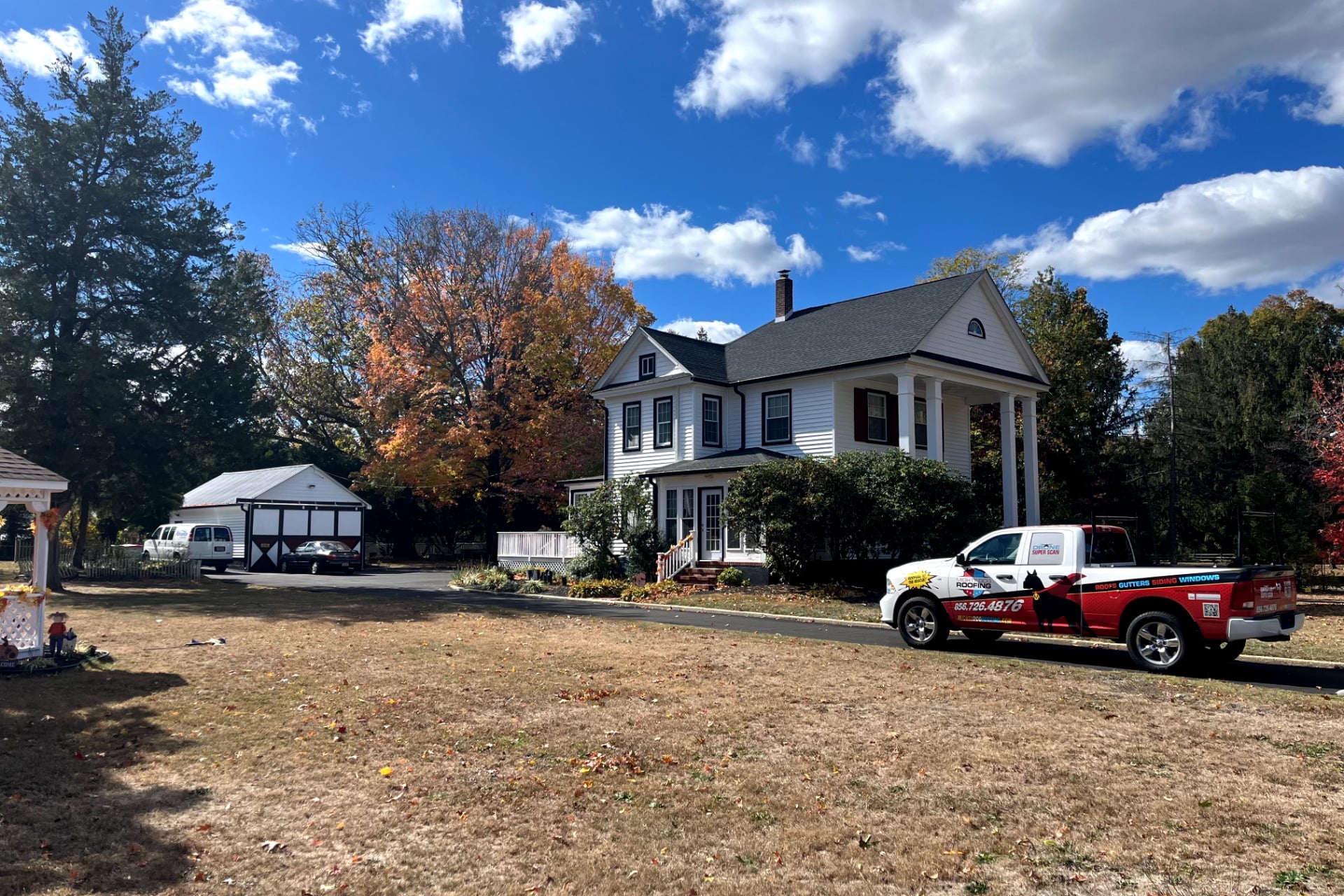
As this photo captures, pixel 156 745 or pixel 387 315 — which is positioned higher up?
pixel 387 315

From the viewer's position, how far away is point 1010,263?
143 feet

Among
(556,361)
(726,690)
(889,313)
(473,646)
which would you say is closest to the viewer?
(726,690)

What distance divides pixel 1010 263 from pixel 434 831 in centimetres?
4368

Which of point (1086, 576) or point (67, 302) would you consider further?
point (67, 302)

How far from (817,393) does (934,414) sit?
3.53m

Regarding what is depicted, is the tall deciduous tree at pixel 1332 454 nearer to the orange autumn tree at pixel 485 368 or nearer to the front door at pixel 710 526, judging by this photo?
the front door at pixel 710 526

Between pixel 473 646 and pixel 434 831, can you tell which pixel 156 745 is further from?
pixel 473 646

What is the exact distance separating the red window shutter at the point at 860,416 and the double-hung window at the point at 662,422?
20.8 feet

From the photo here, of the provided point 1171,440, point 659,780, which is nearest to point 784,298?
point 1171,440

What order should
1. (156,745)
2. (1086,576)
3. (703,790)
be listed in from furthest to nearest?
(1086,576)
(156,745)
(703,790)

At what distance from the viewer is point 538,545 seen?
3238cm

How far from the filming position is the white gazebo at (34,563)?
36.7 feet

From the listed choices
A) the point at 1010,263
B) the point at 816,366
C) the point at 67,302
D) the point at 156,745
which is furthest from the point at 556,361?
the point at 156,745

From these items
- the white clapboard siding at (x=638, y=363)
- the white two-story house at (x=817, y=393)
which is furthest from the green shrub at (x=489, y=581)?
the white clapboard siding at (x=638, y=363)
